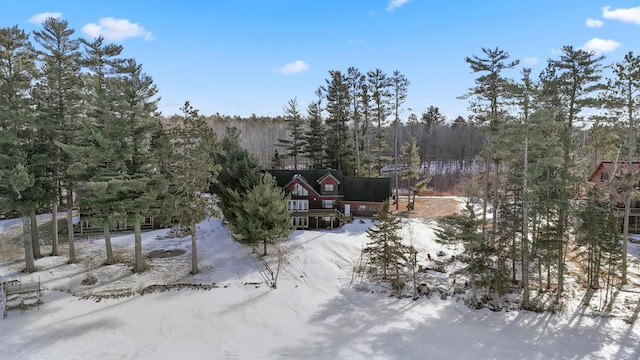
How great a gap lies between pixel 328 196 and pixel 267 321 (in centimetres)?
1676

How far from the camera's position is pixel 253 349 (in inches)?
592

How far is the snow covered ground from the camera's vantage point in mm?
14945

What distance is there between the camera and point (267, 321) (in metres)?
17.6

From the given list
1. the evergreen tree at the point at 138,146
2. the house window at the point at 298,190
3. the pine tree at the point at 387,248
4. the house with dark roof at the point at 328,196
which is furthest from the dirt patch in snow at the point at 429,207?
the evergreen tree at the point at 138,146

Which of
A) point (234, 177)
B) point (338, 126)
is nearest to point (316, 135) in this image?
point (338, 126)

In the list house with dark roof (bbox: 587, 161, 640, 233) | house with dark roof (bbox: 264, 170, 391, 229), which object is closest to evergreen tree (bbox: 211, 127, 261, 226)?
house with dark roof (bbox: 264, 170, 391, 229)

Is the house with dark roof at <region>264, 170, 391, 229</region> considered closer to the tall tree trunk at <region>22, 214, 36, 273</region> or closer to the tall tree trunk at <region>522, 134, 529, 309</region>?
the tall tree trunk at <region>522, 134, 529, 309</region>

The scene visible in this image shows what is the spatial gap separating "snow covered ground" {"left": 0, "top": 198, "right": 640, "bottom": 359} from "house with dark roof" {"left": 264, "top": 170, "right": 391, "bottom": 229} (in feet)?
24.5

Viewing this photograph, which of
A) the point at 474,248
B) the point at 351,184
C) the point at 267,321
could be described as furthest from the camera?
the point at 351,184

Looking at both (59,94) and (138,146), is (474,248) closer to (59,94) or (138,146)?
(138,146)

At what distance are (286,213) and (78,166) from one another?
12370 mm

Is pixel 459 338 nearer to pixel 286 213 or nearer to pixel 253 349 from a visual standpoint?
pixel 253 349

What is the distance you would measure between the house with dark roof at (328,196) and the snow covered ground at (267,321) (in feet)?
24.5

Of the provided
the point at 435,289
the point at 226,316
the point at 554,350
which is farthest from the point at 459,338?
the point at 226,316
